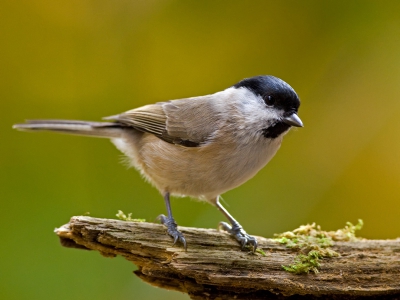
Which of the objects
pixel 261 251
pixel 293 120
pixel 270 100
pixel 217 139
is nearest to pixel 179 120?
pixel 217 139

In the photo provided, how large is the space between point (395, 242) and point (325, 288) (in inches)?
23.4

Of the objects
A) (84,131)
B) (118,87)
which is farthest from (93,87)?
(84,131)

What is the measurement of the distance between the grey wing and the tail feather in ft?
0.28

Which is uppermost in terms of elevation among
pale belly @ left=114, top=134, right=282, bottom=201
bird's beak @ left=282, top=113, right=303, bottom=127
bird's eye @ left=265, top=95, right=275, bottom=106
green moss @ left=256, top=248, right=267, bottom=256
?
bird's eye @ left=265, top=95, right=275, bottom=106

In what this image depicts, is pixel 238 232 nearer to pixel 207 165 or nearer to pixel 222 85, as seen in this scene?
pixel 207 165

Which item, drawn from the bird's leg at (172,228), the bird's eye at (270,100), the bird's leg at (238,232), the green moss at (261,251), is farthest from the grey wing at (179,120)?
the green moss at (261,251)

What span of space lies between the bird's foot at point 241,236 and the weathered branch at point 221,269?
4.2 inches

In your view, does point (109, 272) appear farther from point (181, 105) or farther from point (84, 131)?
point (181, 105)

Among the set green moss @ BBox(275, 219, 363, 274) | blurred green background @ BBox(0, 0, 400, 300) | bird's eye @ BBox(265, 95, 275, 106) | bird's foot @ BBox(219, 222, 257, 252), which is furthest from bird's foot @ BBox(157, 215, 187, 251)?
bird's eye @ BBox(265, 95, 275, 106)

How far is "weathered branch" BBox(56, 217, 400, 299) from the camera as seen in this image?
2010mm

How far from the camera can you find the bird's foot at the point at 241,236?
2303 millimetres

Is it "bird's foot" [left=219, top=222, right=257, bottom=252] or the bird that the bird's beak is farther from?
"bird's foot" [left=219, top=222, right=257, bottom=252]

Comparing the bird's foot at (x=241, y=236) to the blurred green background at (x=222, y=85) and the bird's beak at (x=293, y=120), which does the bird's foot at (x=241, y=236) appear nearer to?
the blurred green background at (x=222, y=85)

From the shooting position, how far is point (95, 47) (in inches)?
126
